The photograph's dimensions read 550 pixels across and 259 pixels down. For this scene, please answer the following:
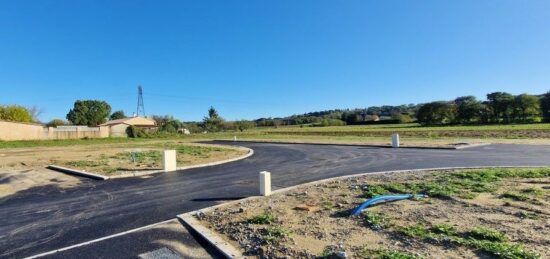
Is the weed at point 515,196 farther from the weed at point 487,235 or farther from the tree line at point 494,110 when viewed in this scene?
the tree line at point 494,110

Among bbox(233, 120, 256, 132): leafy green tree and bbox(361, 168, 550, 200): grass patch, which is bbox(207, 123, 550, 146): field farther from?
bbox(233, 120, 256, 132): leafy green tree

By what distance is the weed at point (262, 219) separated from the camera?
5.66 meters

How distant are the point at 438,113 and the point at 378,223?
75.6 meters

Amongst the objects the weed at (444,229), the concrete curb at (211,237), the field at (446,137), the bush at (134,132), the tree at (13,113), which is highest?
the tree at (13,113)

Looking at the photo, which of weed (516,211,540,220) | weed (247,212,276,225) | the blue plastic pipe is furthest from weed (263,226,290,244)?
weed (516,211,540,220)

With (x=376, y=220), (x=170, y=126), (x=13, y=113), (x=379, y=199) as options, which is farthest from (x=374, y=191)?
(x=13, y=113)

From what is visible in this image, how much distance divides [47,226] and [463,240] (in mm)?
6982

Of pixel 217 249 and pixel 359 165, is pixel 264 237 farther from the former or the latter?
pixel 359 165

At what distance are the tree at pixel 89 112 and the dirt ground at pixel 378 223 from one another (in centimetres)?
9489

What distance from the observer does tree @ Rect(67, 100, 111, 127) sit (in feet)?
291

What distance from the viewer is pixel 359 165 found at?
1321cm

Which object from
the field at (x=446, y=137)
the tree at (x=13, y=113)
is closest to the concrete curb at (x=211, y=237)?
the field at (x=446, y=137)

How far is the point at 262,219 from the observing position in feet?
18.9

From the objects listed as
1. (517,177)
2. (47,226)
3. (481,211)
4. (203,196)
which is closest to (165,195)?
(203,196)
